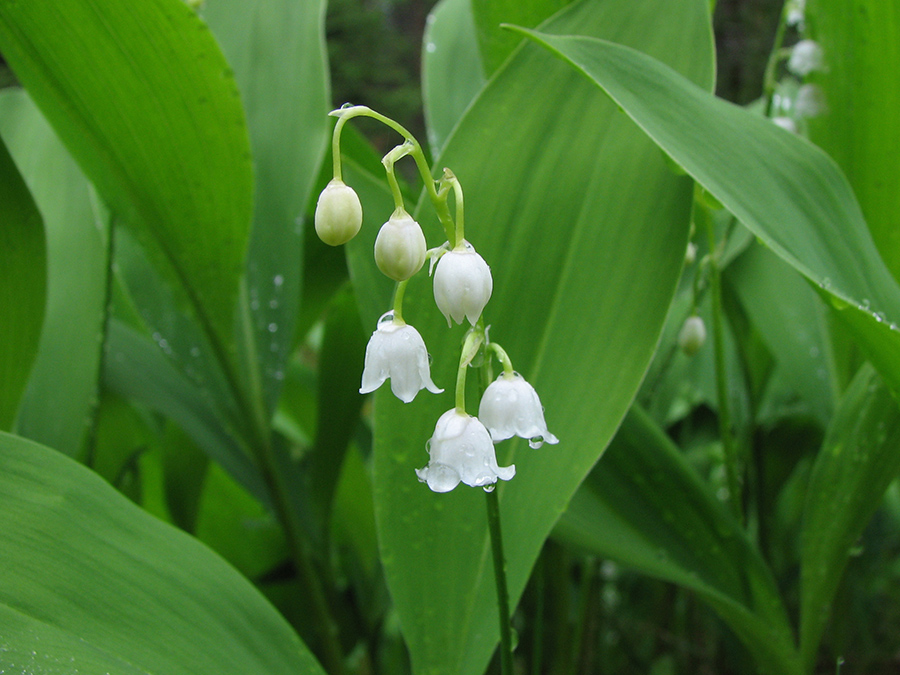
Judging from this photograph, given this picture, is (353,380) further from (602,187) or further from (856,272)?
(856,272)

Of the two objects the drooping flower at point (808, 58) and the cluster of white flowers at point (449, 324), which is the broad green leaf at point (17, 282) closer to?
the cluster of white flowers at point (449, 324)

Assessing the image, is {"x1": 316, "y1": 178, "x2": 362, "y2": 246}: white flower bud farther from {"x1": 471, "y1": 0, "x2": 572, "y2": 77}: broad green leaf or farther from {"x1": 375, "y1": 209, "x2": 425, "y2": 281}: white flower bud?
{"x1": 471, "y1": 0, "x2": 572, "y2": 77}: broad green leaf

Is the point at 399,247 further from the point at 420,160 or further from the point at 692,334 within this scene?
the point at 692,334

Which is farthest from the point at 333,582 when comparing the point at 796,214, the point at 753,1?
the point at 753,1

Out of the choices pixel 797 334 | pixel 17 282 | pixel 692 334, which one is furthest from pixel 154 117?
pixel 797 334

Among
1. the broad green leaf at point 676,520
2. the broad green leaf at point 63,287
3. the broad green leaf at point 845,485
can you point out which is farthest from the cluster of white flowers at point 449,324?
the broad green leaf at point 63,287

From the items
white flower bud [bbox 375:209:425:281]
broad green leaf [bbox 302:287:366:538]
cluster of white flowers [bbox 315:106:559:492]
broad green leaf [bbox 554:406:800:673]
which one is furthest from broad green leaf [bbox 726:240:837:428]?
white flower bud [bbox 375:209:425:281]
